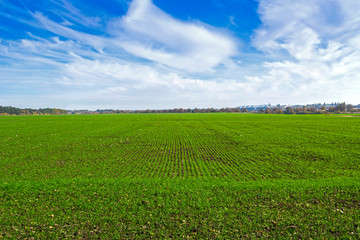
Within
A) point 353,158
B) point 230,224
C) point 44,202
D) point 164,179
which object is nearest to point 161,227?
point 230,224

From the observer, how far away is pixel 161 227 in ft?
26.7

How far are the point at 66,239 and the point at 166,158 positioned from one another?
581 inches

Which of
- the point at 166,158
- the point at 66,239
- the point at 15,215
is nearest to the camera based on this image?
the point at 66,239

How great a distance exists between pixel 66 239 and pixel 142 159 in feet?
45.8

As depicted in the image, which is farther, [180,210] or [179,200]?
[179,200]

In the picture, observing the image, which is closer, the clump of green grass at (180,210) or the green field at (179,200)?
the clump of green grass at (180,210)

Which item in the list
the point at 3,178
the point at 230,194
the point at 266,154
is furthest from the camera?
the point at 266,154

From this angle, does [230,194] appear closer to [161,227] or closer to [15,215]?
[161,227]

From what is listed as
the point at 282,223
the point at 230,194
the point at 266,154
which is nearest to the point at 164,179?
the point at 230,194

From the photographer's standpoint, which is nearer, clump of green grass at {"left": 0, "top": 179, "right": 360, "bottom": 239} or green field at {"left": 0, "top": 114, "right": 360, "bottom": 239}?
clump of green grass at {"left": 0, "top": 179, "right": 360, "bottom": 239}

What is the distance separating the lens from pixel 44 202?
10.2m

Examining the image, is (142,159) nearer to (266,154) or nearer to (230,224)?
(230,224)

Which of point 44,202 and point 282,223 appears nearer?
point 282,223

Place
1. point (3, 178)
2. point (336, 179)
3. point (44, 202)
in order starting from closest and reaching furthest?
point (44, 202)
point (336, 179)
point (3, 178)
